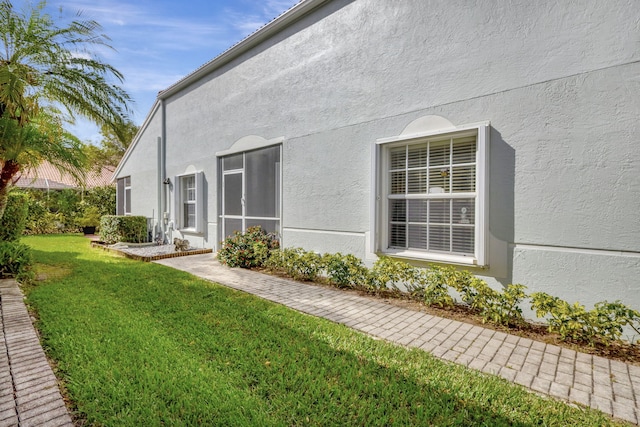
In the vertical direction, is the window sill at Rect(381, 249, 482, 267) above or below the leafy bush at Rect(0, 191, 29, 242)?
below

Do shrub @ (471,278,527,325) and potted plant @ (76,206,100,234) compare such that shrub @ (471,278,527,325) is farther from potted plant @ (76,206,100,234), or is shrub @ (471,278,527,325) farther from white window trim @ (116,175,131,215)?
potted plant @ (76,206,100,234)

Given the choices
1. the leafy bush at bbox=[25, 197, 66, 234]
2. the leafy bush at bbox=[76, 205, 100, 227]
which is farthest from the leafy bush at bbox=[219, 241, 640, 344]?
the leafy bush at bbox=[25, 197, 66, 234]

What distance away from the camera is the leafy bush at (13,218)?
837 cm

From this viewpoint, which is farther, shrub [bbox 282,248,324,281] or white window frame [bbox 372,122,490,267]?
shrub [bbox 282,248,324,281]

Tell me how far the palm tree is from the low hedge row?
192 inches

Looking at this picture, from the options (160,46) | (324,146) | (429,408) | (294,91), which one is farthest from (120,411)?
(160,46)

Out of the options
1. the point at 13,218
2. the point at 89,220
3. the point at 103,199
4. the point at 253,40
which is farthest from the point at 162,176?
the point at 103,199

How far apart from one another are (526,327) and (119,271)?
876cm

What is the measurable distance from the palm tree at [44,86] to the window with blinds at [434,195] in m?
7.16

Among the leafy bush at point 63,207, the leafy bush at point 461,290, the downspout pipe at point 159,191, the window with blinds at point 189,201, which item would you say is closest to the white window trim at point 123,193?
the leafy bush at point 63,207

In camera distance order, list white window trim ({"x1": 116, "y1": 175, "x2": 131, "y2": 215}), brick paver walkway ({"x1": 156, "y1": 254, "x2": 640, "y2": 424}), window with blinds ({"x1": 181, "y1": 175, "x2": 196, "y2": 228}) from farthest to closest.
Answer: white window trim ({"x1": 116, "y1": 175, "x2": 131, "y2": 215}) → window with blinds ({"x1": 181, "y1": 175, "x2": 196, "y2": 228}) → brick paver walkway ({"x1": 156, "y1": 254, "x2": 640, "y2": 424})

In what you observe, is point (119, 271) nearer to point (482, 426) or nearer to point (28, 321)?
point (28, 321)

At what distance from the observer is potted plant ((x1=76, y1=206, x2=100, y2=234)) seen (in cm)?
1833

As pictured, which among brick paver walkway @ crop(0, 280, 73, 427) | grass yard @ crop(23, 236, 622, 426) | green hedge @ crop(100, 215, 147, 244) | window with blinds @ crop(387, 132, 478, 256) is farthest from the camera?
green hedge @ crop(100, 215, 147, 244)
